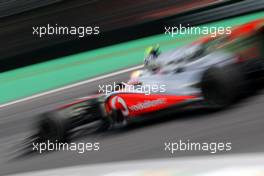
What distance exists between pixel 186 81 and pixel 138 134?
2.10ft

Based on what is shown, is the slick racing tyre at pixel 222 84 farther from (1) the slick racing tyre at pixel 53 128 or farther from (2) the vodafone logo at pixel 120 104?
(1) the slick racing tyre at pixel 53 128

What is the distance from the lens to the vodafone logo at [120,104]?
16.1ft

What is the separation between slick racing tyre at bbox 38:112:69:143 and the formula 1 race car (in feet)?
0.42

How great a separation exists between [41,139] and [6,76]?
65.1 inches

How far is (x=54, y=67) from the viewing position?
21.4ft

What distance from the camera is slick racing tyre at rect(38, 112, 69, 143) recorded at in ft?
17.3

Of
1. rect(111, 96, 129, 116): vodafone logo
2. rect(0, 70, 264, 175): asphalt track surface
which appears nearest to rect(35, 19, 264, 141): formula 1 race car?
rect(111, 96, 129, 116): vodafone logo

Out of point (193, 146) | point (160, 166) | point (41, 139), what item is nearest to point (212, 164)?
point (160, 166)

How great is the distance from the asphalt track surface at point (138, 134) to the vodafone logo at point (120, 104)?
0.53 ft

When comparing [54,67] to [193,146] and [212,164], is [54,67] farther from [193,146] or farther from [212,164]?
[212,164]

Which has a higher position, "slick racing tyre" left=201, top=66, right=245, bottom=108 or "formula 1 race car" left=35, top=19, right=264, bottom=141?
"formula 1 race car" left=35, top=19, right=264, bottom=141

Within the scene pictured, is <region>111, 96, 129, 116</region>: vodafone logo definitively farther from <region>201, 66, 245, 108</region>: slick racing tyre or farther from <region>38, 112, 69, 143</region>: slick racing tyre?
<region>201, 66, 245, 108</region>: slick racing tyre

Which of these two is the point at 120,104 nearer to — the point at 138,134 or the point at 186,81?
the point at 138,134

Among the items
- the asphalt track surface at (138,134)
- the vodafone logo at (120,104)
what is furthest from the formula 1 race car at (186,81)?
the asphalt track surface at (138,134)
